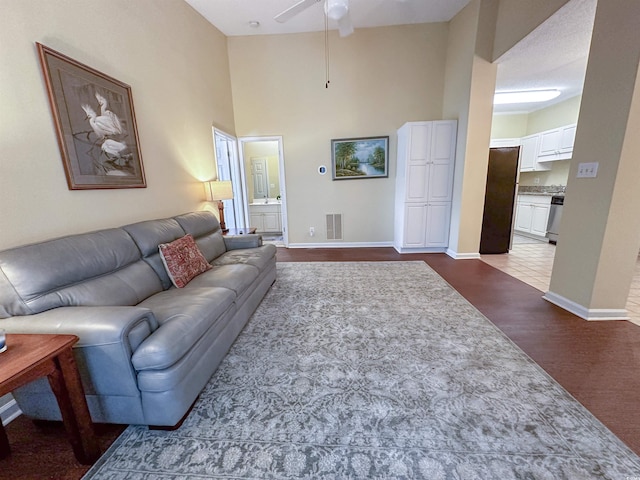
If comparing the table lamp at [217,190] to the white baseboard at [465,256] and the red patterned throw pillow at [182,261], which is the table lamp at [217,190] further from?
the white baseboard at [465,256]

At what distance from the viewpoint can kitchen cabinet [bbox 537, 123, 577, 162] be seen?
507 centimetres

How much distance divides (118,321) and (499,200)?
5046 millimetres

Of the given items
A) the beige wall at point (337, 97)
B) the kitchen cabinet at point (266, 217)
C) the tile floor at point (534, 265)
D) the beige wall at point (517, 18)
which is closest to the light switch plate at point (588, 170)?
the tile floor at point (534, 265)

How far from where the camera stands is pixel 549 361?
1799 mm

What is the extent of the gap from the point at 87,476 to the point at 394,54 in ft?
18.3

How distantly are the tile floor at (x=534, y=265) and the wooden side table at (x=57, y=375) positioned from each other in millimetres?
3830

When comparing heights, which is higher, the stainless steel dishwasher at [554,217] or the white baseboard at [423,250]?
the stainless steel dishwasher at [554,217]

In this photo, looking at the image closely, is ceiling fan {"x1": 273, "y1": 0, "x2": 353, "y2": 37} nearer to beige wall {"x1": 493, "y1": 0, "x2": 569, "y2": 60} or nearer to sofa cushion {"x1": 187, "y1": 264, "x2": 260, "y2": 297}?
beige wall {"x1": 493, "y1": 0, "x2": 569, "y2": 60}

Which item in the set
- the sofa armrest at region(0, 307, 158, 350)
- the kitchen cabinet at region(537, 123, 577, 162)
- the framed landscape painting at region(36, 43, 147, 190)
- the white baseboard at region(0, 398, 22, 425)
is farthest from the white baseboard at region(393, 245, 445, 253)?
the white baseboard at region(0, 398, 22, 425)

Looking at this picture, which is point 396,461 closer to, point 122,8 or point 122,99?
point 122,99

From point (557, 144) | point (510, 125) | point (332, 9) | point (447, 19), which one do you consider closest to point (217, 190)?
point (332, 9)

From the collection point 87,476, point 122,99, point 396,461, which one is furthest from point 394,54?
point 87,476

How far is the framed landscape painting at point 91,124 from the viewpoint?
5.76 feet

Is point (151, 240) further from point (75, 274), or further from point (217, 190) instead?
point (217, 190)
